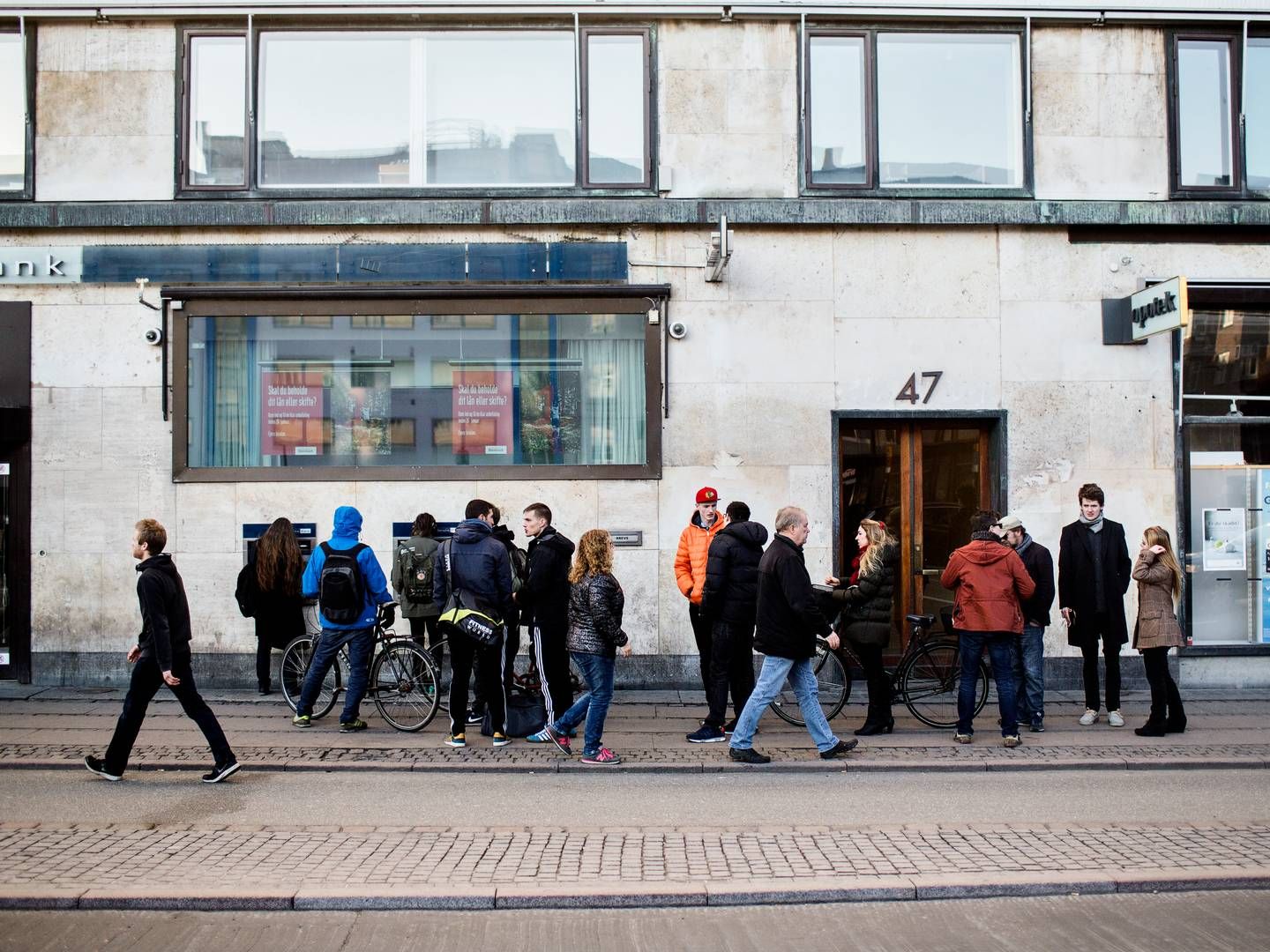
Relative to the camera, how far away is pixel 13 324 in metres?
11.5

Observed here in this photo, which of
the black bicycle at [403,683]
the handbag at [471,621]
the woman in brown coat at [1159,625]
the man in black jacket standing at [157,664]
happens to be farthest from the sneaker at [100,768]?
the woman in brown coat at [1159,625]

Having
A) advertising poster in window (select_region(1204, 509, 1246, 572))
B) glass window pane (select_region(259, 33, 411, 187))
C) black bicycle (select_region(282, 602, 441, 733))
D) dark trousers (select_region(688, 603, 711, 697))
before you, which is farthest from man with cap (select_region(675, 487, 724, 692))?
advertising poster in window (select_region(1204, 509, 1246, 572))

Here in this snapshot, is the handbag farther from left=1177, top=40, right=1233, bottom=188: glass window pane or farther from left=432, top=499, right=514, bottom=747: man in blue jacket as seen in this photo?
left=1177, top=40, right=1233, bottom=188: glass window pane

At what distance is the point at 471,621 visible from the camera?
28.0ft

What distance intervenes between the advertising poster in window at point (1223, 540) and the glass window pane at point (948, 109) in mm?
4312

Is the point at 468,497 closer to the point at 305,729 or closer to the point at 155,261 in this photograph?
the point at 305,729

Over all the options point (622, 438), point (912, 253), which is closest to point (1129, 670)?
point (912, 253)

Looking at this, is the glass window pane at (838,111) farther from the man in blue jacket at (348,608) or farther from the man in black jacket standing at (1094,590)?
the man in blue jacket at (348,608)

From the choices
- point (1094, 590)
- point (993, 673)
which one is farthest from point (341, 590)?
point (1094, 590)

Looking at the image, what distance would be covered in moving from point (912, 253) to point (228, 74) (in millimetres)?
7664

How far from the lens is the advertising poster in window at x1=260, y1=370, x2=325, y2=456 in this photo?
1187 cm

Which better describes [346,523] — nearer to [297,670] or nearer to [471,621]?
[471,621]

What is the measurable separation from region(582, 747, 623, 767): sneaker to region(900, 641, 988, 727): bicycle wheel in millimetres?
3012

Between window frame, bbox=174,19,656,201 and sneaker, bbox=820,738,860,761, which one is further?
window frame, bbox=174,19,656,201
